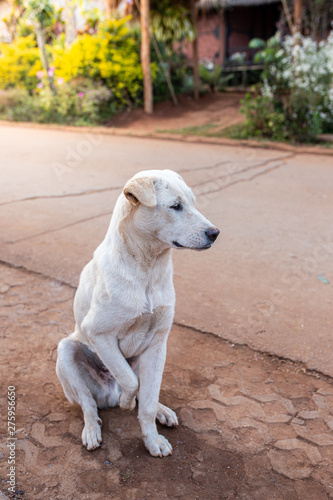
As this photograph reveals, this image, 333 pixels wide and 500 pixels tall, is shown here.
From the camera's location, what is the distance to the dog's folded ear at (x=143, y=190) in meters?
1.97

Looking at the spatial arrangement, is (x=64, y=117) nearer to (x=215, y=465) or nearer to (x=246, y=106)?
(x=246, y=106)

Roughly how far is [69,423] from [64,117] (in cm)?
1155

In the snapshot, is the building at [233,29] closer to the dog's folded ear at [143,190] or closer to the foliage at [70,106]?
the foliage at [70,106]

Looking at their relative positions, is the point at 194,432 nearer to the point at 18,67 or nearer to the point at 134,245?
the point at 134,245

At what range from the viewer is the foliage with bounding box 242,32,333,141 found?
9000 millimetres

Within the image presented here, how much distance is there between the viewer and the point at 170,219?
2.04m

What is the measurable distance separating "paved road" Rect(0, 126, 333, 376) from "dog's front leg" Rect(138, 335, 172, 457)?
3.21 feet

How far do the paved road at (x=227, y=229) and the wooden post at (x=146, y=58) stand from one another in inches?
155

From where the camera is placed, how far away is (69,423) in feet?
7.69

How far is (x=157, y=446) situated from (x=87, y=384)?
0.50m

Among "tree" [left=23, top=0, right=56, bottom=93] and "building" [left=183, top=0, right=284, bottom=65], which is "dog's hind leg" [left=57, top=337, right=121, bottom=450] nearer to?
"tree" [left=23, top=0, right=56, bottom=93]

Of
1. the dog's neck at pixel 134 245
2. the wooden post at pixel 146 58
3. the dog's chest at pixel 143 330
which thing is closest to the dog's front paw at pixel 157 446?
the dog's chest at pixel 143 330

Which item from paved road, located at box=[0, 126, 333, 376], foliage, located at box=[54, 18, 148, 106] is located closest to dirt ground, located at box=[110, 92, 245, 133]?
foliage, located at box=[54, 18, 148, 106]

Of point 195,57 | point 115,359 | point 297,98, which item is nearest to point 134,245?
point 115,359
